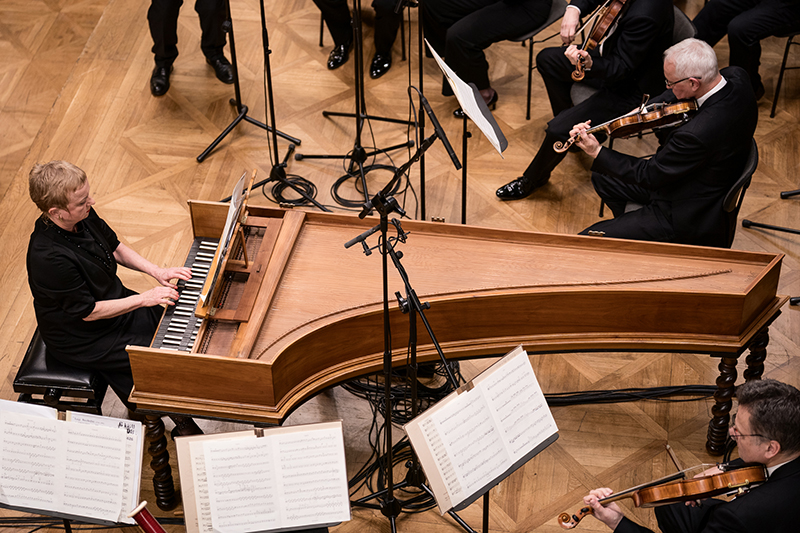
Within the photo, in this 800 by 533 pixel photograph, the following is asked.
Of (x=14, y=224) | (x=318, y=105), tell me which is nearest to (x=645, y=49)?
(x=318, y=105)

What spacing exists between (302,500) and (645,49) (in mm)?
2743

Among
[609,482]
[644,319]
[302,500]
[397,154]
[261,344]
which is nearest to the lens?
[302,500]

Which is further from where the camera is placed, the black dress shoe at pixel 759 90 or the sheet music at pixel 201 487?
the black dress shoe at pixel 759 90

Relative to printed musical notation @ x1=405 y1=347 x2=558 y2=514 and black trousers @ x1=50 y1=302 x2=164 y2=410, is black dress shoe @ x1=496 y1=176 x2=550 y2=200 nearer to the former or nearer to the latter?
black trousers @ x1=50 y1=302 x2=164 y2=410

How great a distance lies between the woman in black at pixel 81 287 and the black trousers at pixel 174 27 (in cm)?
206

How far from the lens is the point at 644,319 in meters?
2.89

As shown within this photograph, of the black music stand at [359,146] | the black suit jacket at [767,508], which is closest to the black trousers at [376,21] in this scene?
the black music stand at [359,146]

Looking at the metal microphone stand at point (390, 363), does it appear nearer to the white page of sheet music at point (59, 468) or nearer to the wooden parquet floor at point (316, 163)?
the wooden parquet floor at point (316, 163)

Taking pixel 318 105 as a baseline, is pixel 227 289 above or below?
above

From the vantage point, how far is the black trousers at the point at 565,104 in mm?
4129

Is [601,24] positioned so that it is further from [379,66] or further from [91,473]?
[91,473]

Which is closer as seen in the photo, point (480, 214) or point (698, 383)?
point (698, 383)

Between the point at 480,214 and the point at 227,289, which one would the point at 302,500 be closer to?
the point at 227,289

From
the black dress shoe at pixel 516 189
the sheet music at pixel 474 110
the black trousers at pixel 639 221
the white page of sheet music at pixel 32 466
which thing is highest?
the sheet music at pixel 474 110
